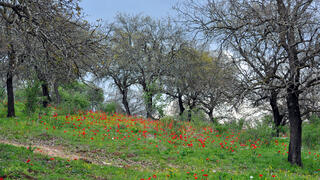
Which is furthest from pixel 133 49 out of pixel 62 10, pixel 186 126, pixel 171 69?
pixel 62 10

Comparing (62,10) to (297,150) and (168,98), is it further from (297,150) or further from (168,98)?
(168,98)

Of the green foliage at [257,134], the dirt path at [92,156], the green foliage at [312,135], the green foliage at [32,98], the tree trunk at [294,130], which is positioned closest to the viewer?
the dirt path at [92,156]

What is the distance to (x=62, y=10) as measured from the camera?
22.0ft

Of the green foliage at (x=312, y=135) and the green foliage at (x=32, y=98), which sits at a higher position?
the green foliage at (x=32, y=98)

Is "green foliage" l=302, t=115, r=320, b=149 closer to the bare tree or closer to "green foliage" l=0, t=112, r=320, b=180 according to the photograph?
"green foliage" l=0, t=112, r=320, b=180

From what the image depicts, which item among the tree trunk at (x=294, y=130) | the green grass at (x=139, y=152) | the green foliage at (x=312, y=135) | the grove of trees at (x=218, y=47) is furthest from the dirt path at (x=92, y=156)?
the green foliage at (x=312, y=135)

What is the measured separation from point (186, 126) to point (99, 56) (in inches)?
342

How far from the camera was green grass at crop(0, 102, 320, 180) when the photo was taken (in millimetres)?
6945

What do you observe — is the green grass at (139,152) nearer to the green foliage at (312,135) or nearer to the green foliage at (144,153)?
the green foliage at (144,153)

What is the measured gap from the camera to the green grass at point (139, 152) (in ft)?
22.8

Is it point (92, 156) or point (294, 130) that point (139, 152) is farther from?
point (294, 130)

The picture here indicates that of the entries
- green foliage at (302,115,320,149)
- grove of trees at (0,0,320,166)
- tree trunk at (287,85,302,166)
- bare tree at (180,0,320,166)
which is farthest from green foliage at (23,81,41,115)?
green foliage at (302,115,320,149)

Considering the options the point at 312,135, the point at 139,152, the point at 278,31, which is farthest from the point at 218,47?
the point at 312,135

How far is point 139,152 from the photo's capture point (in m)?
9.88
